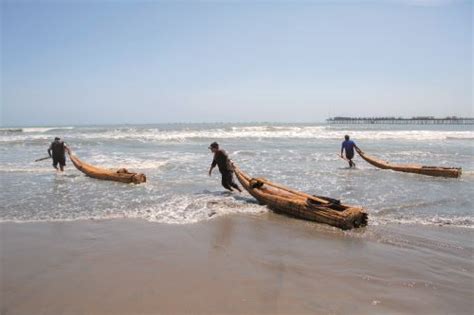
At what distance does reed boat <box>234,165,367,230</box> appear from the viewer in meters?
6.62

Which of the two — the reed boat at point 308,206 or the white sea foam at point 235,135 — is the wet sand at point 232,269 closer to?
the reed boat at point 308,206

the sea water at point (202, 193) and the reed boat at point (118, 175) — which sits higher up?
the reed boat at point (118, 175)

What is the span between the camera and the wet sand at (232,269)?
3871mm

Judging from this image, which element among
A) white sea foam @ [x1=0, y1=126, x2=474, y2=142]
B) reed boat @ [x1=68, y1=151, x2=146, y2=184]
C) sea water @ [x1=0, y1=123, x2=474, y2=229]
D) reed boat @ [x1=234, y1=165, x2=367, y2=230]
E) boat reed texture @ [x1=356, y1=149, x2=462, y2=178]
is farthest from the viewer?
white sea foam @ [x1=0, y1=126, x2=474, y2=142]

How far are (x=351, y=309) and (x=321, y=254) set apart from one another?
63.4 inches

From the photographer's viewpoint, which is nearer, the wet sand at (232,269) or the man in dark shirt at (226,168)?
the wet sand at (232,269)

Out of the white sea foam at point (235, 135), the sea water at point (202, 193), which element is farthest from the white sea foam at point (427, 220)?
the white sea foam at point (235, 135)

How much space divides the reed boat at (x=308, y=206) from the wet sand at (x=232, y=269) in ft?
0.70

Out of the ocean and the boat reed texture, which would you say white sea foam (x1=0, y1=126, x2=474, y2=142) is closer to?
the boat reed texture

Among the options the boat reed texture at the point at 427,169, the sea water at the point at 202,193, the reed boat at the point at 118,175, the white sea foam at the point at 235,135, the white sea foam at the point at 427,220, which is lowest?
the white sea foam at the point at 427,220

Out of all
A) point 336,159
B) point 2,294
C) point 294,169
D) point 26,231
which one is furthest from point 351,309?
point 336,159

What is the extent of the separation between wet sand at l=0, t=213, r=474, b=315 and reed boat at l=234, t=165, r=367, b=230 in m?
0.21

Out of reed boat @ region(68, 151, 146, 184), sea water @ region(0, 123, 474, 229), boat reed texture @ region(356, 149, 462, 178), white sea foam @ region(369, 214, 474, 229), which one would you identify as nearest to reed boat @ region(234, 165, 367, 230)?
sea water @ region(0, 123, 474, 229)

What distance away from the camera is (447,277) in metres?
4.62
